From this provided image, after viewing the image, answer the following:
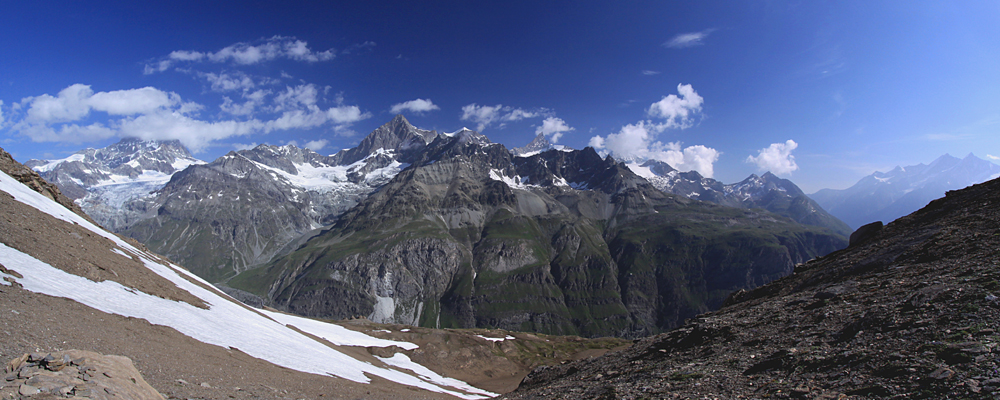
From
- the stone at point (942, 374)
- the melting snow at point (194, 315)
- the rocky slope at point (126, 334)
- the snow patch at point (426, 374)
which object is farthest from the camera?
the snow patch at point (426, 374)

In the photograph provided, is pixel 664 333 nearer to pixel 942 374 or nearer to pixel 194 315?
pixel 942 374

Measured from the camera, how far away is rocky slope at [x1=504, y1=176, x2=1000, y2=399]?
40.4 ft

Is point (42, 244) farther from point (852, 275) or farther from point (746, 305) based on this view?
point (852, 275)

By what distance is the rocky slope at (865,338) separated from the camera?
40.4 feet

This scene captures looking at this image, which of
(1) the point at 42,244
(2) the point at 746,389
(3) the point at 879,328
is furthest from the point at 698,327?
(1) the point at 42,244

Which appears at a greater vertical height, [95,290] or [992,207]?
[992,207]

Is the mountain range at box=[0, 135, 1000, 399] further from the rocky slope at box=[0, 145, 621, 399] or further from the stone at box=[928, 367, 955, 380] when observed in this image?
the rocky slope at box=[0, 145, 621, 399]

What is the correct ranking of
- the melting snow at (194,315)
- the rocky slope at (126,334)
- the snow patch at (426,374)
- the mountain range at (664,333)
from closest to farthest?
the mountain range at (664,333) < the rocky slope at (126,334) < the melting snow at (194,315) < the snow patch at (426,374)

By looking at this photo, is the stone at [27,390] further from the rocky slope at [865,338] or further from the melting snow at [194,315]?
the melting snow at [194,315]

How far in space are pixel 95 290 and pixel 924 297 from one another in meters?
59.4

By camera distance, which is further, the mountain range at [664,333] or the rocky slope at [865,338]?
the mountain range at [664,333]

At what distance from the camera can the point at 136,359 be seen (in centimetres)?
2444

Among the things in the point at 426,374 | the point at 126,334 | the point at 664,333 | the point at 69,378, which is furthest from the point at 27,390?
the point at 426,374

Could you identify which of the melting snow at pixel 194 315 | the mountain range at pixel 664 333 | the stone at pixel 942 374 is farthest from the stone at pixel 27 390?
the stone at pixel 942 374
